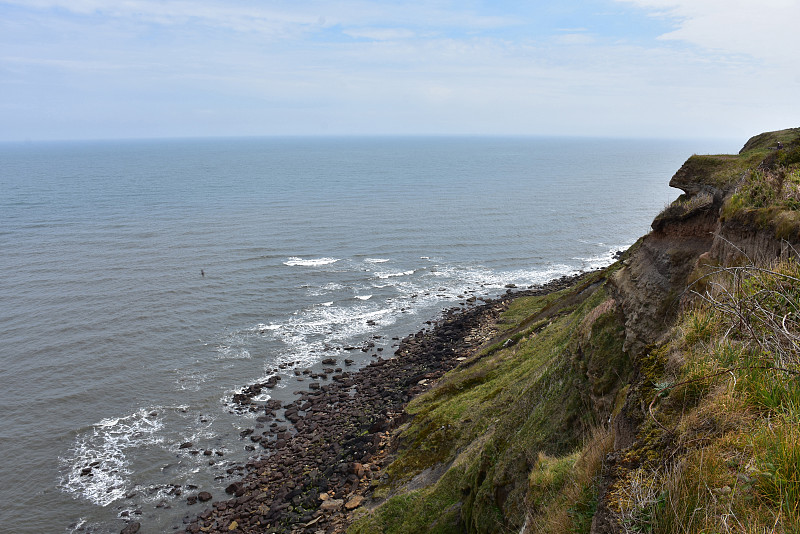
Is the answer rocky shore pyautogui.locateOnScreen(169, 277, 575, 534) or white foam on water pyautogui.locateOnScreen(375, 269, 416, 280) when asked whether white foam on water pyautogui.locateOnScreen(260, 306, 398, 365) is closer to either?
rocky shore pyautogui.locateOnScreen(169, 277, 575, 534)

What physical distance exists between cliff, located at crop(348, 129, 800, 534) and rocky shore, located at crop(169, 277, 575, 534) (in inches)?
88.6

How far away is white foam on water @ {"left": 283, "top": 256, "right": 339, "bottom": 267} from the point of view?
71156mm

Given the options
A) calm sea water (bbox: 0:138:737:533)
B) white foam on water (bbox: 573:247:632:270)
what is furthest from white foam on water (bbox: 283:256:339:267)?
white foam on water (bbox: 573:247:632:270)

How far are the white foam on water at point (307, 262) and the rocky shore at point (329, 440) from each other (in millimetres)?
26795

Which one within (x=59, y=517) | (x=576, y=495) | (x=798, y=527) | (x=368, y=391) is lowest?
(x=59, y=517)

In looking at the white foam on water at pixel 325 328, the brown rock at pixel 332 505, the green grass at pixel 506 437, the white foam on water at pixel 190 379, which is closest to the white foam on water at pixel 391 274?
the white foam on water at pixel 325 328

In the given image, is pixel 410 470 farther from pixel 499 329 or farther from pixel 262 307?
pixel 262 307

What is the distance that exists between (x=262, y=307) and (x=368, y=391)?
22811 millimetres

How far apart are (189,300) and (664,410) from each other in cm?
5777

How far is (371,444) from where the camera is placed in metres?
29.7

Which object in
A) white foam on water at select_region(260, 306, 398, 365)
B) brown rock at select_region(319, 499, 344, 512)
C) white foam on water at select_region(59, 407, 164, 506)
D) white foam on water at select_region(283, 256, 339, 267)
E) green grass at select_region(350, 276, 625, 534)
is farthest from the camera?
white foam on water at select_region(283, 256, 339, 267)

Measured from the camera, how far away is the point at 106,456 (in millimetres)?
32844

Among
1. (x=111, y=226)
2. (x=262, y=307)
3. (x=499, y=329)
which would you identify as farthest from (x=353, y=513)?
(x=111, y=226)

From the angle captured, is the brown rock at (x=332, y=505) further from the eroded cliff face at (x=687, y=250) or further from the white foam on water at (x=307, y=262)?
the white foam on water at (x=307, y=262)
